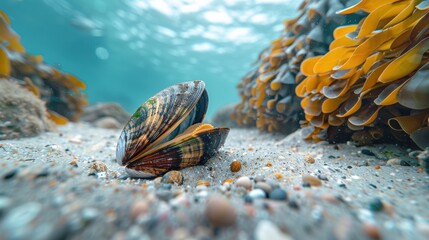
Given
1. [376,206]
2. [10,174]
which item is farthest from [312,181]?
[10,174]

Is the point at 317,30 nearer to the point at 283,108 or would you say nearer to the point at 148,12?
the point at 283,108

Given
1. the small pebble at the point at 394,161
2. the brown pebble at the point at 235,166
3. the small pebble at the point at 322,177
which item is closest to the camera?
the small pebble at the point at 322,177

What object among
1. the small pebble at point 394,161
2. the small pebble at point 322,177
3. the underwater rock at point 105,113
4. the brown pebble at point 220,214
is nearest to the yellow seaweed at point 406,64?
the small pebble at point 394,161

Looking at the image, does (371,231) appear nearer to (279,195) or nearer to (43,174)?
(279,195)

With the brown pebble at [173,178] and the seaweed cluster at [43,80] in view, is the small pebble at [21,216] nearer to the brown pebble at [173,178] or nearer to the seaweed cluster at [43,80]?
the brown pebble at [173,178]

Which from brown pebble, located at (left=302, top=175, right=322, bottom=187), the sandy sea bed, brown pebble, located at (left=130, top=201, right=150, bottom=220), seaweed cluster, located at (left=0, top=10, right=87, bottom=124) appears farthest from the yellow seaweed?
seaweed cluster, located at (left=0, top=10, right=87, bottom=124)

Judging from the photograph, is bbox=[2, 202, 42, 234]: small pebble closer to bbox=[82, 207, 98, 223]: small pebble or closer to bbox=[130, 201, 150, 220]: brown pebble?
bbox=[82, 207, 98, 223]: small pebble
